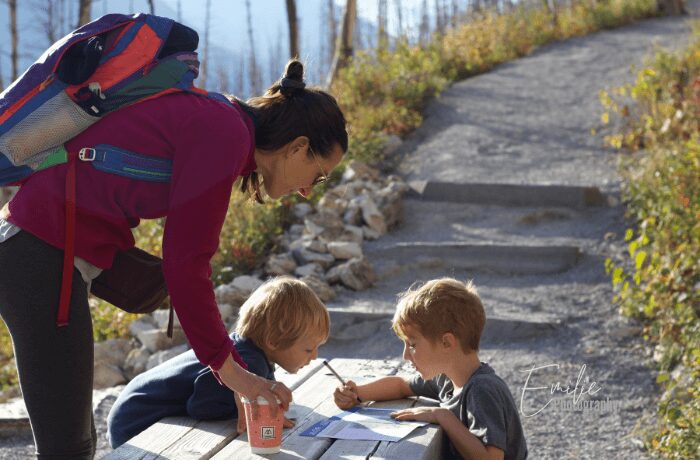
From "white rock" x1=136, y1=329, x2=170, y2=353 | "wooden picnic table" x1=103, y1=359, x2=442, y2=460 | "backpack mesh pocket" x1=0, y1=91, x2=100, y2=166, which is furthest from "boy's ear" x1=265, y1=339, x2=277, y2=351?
"white rock" x1=136, y1=329, x2=170, y2=353

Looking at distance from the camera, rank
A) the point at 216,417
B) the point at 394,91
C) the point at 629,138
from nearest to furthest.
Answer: the point at 216,417 < the point at 629,138 < the point at 394,91

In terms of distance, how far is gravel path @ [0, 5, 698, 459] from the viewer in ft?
15.9

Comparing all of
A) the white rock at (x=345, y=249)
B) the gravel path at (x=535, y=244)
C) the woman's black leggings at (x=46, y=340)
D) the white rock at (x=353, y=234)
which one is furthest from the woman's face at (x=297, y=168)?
the white rock at (x=353, y=234)

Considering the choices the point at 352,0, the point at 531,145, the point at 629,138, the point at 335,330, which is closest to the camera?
the point at 335,330

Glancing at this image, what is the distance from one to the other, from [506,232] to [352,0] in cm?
726

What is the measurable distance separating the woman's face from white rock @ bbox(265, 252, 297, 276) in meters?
4.34

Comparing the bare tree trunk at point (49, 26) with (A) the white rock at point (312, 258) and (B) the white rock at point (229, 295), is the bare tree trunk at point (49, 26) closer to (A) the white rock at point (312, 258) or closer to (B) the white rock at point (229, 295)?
(A) the white rock at point (312, 258)

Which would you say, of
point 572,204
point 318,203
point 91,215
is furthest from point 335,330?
point 91,215

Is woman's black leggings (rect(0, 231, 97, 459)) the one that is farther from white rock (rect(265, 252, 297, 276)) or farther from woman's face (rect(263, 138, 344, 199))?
white rock (rect(265, 252, 297, 276))

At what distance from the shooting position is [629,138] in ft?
28.4

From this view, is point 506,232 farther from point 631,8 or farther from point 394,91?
point 631,8

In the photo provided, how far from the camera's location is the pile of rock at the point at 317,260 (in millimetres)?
6020

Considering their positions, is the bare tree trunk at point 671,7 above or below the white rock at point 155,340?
above

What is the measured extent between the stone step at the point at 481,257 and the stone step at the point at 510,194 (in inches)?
37.6
